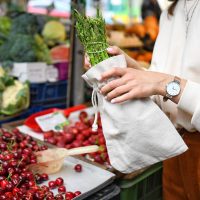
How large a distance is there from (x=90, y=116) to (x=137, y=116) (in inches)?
53.6

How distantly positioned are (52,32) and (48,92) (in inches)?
25.4

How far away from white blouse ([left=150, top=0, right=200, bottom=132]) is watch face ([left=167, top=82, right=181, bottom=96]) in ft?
0.09

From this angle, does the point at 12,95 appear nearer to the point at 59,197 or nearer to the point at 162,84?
the point at 59,197

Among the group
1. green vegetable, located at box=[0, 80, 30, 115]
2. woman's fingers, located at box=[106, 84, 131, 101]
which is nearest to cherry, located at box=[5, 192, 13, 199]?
A: woman's fingers, located at box=[106, 84, 131, 101]

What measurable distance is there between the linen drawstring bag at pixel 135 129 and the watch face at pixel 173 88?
8 cm

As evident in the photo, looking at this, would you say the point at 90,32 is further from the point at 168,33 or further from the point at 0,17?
the point at 0,17

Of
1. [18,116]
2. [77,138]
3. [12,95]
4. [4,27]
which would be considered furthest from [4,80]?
[77,138]

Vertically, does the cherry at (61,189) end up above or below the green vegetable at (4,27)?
below

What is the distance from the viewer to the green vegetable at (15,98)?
253cm

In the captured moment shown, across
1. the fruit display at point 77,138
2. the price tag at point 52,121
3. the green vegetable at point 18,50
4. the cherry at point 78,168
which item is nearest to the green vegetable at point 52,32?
the green vegetable at point 18,50

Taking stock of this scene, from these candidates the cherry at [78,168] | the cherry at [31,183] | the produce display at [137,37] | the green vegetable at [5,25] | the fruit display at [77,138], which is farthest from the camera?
the produce display at [137,37]

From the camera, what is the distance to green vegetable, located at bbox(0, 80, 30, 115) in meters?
2.53

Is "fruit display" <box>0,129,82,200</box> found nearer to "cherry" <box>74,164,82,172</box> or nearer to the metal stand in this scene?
"cherry" <box>74,164,82,172</box>

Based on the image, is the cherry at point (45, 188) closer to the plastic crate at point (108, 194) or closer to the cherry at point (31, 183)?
the cherry at point (31, 183)
